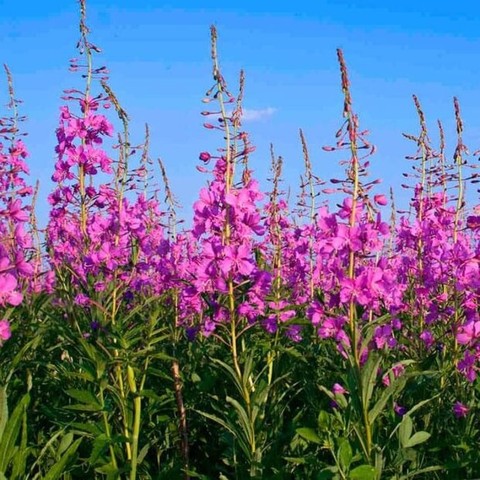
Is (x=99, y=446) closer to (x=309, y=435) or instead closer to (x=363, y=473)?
(x=309, y=435)

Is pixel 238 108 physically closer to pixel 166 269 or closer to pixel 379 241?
pixel 379 241

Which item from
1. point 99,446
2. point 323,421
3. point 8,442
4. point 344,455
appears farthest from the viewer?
point 99,446

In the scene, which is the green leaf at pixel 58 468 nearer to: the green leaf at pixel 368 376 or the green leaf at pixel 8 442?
the green leaf at pixel 8 442

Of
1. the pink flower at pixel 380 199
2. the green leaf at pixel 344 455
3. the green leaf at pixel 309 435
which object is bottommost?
the green leaf at pixel 344 455

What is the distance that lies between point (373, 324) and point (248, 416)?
2.98 feet

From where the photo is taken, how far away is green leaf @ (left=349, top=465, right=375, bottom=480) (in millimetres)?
3016

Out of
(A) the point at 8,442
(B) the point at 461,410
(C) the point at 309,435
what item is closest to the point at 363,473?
(C) the point at 309,435

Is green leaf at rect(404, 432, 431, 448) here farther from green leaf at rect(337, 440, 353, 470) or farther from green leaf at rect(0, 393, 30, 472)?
green leaf at rect(0, 393, 30, 472)

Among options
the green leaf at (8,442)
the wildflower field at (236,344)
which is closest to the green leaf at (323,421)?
the wildflower field at (236,344)

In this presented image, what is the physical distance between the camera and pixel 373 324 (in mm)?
3375

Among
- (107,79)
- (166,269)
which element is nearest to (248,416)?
(166,269)

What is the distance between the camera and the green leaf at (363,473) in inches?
119

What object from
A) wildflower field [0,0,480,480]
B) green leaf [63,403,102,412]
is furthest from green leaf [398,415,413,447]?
green leaf [63,403,102,412]

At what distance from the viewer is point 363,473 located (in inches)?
119
